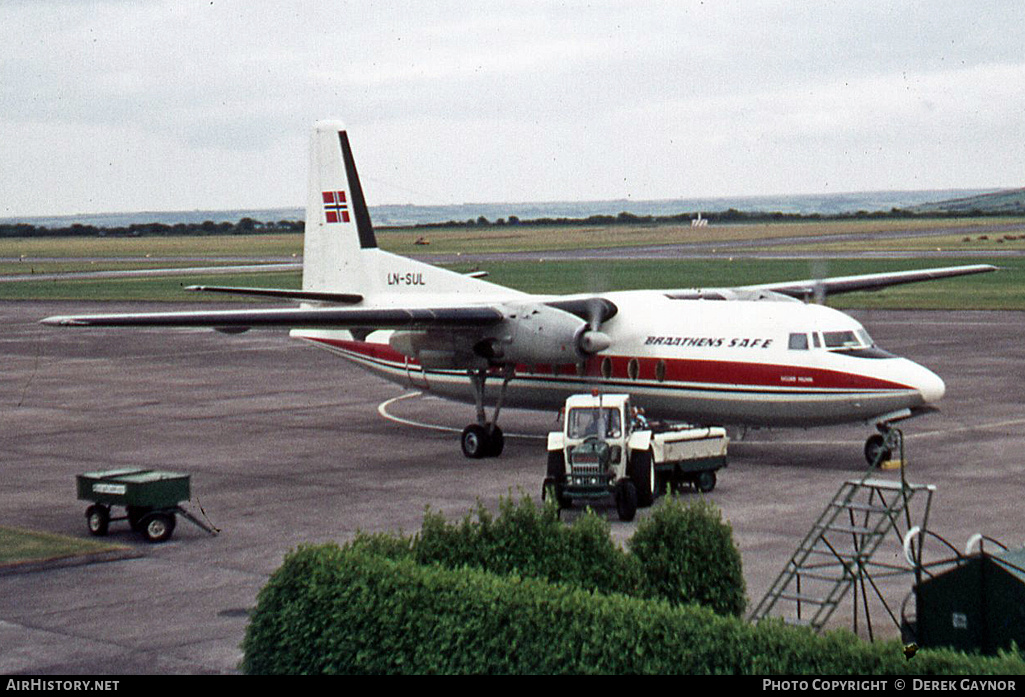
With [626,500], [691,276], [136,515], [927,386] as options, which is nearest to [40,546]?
[136,515]

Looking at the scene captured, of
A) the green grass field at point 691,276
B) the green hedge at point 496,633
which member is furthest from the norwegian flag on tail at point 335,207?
the green hedge at point 496,633

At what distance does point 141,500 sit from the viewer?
Answer: 2516 centimetres

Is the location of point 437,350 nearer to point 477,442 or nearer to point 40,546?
point 477,442

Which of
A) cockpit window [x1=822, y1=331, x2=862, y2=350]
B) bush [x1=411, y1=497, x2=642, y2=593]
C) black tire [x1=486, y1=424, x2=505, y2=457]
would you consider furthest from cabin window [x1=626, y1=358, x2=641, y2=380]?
bush [x1=411, y1=497, x2=642, y2=593]

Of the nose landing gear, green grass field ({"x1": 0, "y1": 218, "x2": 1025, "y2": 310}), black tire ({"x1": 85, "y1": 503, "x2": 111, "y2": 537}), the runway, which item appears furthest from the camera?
green grass field ({"x1": 0, "y1": 218, "x2": 1025, "y2": 310})

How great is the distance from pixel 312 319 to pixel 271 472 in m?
3.66

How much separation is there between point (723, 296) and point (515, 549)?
76.4ft

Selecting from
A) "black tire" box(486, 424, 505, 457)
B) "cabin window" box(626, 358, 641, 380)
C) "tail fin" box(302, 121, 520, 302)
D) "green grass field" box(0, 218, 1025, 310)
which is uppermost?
"tail fin" box(302, 121, 520, 302)

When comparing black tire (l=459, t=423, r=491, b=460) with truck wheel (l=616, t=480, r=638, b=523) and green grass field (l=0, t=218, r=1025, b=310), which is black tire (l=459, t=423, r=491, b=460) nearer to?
truck wheel (l=616, t=480, r=638, b=523)

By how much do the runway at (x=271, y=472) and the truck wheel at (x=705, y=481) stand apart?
Answer: 302mm

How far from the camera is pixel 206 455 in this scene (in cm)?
3500

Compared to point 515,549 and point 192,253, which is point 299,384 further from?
point 192,253

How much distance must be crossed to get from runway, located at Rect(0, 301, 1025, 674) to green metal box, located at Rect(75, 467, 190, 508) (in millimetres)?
780

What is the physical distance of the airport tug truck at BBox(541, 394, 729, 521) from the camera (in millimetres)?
26734
